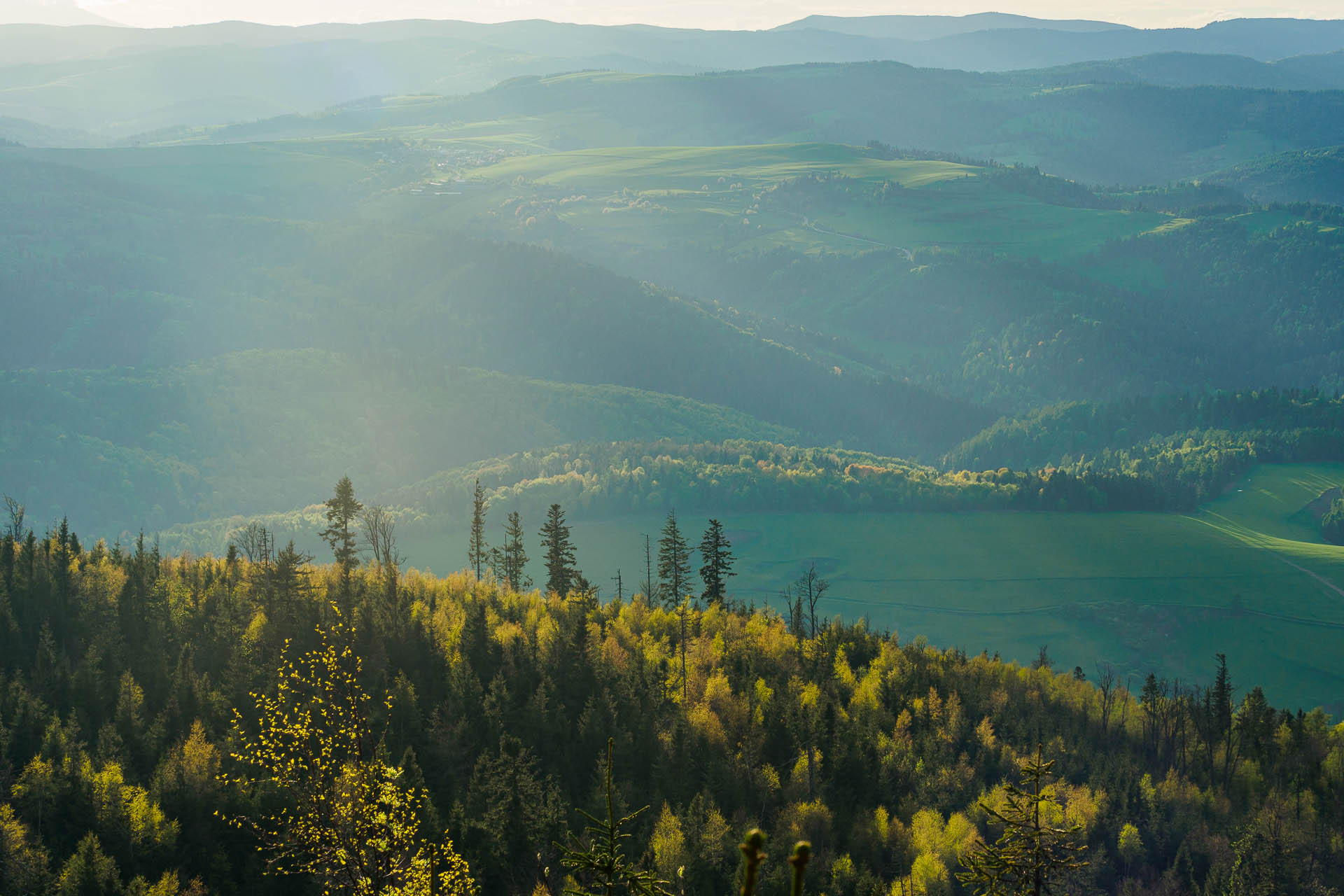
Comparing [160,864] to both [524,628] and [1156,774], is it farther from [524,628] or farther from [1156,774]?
[1156,774]

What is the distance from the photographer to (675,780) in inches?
3989

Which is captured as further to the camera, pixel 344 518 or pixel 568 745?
pixel 344 518

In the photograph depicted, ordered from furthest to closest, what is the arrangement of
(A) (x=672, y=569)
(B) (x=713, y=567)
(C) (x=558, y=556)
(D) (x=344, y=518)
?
(A) (x=672, y=569) → (C) (x=558, y=556) → (B) (x=713, y=567) → (D) (x=344, y=518)

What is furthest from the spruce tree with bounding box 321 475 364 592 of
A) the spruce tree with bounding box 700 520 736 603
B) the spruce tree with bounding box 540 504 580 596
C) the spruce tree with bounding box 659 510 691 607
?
the spruce tree with bounding box 700 520 736 603

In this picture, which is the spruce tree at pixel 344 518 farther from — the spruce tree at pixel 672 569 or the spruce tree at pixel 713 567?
the spruce tree at pixel 713 567

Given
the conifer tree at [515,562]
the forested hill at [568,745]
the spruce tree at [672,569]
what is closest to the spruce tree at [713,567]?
the spruce tree at [672,569]

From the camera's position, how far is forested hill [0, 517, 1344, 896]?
81.3m

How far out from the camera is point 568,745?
101500 mm

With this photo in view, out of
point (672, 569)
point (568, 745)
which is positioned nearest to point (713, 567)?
point (672, 569)

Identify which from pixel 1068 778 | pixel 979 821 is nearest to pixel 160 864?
pixel 979 821

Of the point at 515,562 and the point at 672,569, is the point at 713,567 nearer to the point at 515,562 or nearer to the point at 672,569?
the point at 672,569

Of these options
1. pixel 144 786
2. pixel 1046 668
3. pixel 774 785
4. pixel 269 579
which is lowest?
pixel 1046 668

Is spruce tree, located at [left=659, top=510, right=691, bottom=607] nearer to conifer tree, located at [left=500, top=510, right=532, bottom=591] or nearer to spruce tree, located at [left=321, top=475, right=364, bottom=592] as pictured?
conifer tree, located at [left=500, top=510, right=532, bottom=591]

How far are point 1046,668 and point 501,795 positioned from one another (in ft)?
315
